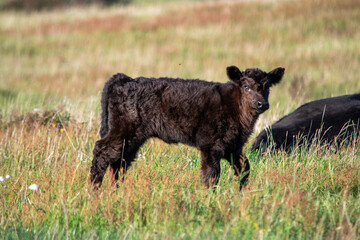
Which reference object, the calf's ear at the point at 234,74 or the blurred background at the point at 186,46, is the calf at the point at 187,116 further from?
the blurred background at the point at 186,46

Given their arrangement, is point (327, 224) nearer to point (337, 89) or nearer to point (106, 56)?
point (337, 89)

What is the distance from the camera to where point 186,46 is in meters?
19.2

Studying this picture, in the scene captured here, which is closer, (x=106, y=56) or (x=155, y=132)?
(x=155, y=132)

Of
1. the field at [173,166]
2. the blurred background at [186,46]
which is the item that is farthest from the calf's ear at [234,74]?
the blurred background at [186,46]

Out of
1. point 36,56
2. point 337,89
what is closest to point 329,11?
point 337,89

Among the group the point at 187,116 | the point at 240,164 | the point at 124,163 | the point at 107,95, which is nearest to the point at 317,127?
the point at 240,164

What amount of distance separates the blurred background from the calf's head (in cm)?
623

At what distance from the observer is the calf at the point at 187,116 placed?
17.5 ft

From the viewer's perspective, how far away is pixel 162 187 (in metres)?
5.05

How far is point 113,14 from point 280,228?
22.0 metres

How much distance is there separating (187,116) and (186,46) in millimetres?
13947

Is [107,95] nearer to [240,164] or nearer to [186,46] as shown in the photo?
[240,164]

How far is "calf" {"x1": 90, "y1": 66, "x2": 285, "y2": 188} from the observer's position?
17.5 feet

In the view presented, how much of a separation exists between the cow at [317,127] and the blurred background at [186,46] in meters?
4.54
